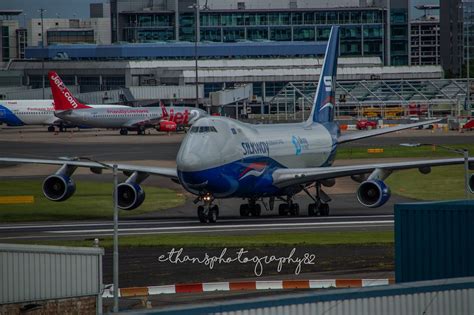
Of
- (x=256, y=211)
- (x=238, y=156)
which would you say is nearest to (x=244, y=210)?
(x=256, y=211)

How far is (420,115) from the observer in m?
198

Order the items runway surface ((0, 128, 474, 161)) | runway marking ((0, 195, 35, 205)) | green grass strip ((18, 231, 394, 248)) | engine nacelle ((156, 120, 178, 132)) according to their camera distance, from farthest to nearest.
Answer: engine nacelle ((156, 120, 178, 132)), runway surface ((0, 128, 474, 161)), runway marking ((0, 195, 35, 205)), green grass strip ((18, 231, 394, 248))

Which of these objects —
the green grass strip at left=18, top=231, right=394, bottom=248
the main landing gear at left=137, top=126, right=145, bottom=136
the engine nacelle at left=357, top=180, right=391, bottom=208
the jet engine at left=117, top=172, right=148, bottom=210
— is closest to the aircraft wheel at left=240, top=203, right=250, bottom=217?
the jet engine at left=117, top=172, right=148, bottom=210

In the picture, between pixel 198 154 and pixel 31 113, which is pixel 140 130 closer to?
pixel 31 113

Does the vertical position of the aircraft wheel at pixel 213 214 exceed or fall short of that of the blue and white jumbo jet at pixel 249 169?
it falls short

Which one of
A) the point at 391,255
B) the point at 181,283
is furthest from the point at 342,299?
the point at 391,255

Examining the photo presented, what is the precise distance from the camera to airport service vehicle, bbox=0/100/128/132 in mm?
188000

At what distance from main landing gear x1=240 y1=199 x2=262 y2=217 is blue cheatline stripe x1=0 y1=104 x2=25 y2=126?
119m

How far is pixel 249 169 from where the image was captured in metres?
70.6

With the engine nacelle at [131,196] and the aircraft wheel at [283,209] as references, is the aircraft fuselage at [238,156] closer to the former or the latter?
the aircraft wheel at [283,209]

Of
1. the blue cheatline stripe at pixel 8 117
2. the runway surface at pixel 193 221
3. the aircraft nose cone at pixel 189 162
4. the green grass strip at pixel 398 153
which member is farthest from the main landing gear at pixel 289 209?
the blue cheatline stripe at pixel 8 117

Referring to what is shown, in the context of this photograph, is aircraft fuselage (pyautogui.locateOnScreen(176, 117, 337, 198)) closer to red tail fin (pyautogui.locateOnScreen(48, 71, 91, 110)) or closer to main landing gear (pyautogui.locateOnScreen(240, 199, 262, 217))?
main landing gear (pyautogui.locateOnScreen(240, 199, 262, 217))

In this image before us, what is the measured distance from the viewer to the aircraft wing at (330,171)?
234 ft

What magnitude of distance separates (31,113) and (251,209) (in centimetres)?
11754
